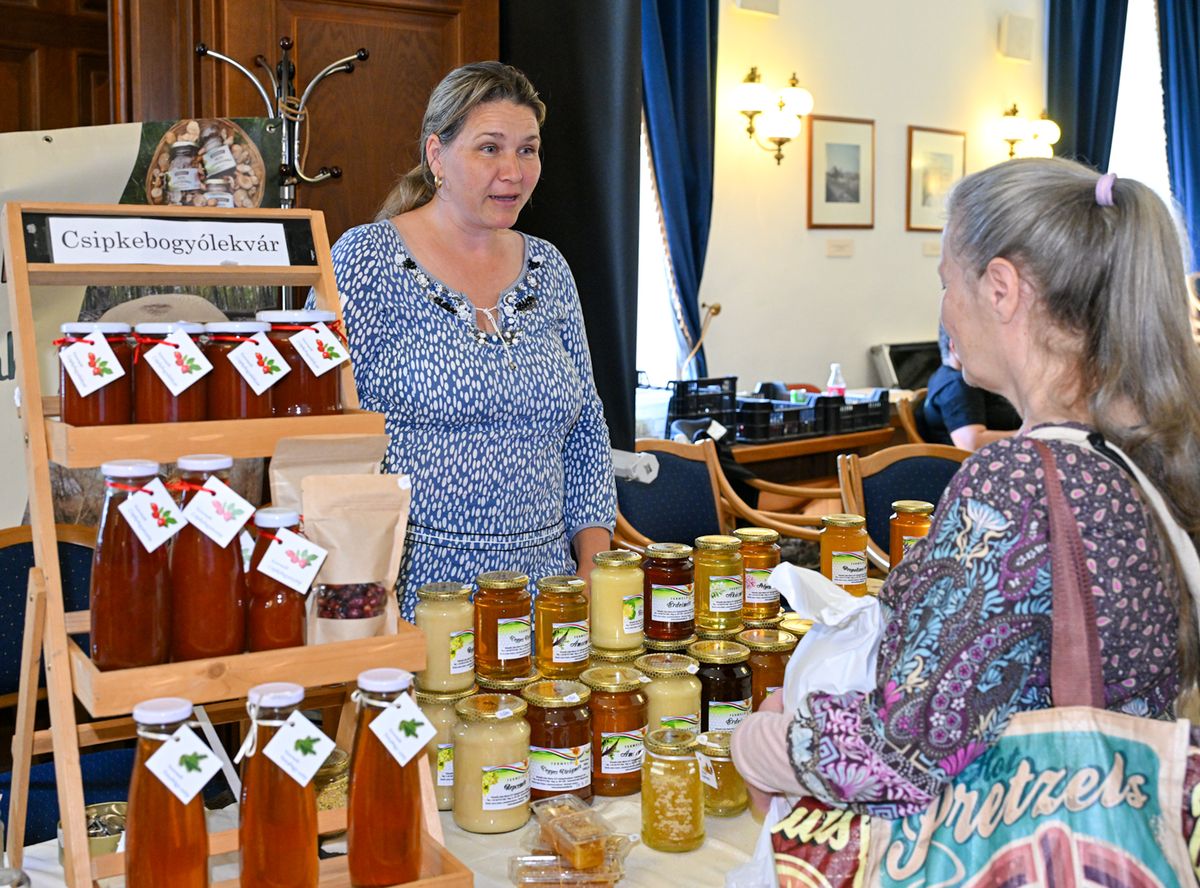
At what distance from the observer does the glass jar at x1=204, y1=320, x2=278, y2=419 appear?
4.70 ft

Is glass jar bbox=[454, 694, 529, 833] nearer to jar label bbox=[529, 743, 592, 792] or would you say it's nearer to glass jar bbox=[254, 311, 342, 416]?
jar label bbox=[529, 743, 592, 792]

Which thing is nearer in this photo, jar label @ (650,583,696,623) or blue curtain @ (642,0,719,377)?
jar label @ (650,583,696,623)

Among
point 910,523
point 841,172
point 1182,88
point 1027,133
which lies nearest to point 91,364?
point 910,523

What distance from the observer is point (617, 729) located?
5.53ft

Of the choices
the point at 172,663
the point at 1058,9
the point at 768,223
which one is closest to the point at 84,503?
the point at 172,663

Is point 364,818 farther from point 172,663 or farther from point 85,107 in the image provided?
point 85,107

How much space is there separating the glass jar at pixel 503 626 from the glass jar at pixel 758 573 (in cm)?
41

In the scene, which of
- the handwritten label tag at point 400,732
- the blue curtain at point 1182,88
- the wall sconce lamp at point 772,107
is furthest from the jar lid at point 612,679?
the blue curtain at point 1182,88

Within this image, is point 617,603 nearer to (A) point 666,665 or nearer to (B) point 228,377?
(A) point 666,665

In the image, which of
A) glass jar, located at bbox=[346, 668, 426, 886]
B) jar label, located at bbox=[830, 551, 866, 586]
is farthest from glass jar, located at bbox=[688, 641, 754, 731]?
glass jar, located at bbox=[346, 668, 426, 886]

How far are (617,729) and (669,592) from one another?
257 millimetres

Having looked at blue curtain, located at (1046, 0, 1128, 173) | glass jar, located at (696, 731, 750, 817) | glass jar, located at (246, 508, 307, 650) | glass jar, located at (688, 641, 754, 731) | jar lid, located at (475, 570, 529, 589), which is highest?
blue curtain, located at (1046, 0, 1128, 173)

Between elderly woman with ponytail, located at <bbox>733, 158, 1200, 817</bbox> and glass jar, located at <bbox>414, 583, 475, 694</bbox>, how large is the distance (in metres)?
0.47

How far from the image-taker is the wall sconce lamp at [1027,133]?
8148 mm
